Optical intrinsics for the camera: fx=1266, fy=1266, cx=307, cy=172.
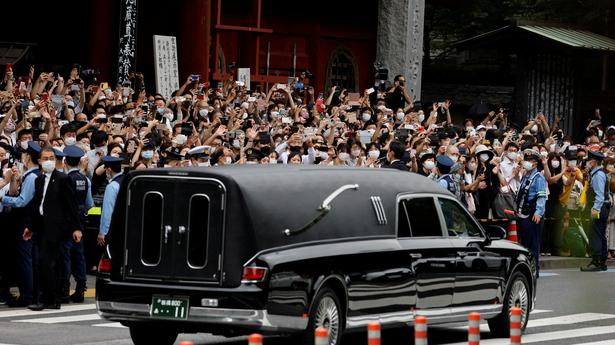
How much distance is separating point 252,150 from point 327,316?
7651 millimetres

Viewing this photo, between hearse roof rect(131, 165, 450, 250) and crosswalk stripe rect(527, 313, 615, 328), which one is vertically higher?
hearse roof rect(131, 165, 450, 250)

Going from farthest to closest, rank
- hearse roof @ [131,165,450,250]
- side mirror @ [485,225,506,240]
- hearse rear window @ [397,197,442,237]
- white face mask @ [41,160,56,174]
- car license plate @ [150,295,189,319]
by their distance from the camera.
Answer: white face mask @ [41,160,56,174] → side mirror @ [485,225,506,240] → hearse rear window @ [397,197,442,237] → hearse roof @ [131,165,450,250] → car license plate @ [150,295,189,319]

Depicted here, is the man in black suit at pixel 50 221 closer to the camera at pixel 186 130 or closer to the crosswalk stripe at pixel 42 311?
the crosswalk stripe at pixel 42 311

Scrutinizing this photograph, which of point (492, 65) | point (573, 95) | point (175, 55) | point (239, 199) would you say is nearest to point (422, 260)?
point (239, 199)

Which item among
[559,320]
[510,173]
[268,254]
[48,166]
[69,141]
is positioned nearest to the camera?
[268,254]

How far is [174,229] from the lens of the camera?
395 inches

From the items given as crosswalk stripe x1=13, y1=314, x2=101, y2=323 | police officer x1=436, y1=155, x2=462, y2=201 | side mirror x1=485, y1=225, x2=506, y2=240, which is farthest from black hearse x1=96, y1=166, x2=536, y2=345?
police officer x1=436, y1=155, x2=462, y2=201

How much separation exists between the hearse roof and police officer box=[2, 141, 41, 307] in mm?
3930

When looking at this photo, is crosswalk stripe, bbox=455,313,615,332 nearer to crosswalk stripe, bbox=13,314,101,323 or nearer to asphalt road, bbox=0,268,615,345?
asphalt road, bbox=0,268,615,345

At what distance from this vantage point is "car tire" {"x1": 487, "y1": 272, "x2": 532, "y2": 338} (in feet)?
40.7

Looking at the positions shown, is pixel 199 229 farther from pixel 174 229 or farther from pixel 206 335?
pixel 206 335

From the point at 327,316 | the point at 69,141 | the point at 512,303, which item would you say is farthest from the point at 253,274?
the point at 69,141

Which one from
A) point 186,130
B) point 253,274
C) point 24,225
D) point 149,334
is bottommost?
point 149,334

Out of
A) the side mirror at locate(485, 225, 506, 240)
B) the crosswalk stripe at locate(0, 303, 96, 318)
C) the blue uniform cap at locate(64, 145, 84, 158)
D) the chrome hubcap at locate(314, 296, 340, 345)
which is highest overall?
the blue uniform cap at locate(64, 145, 84, 158)
